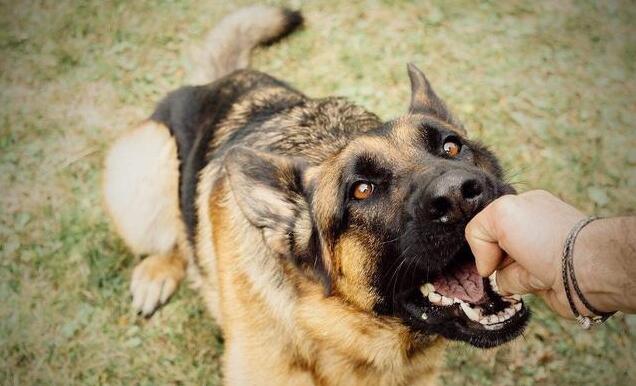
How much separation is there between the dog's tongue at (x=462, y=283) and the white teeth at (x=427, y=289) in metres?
0.02

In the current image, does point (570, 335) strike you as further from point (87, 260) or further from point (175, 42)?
point (175, 42)

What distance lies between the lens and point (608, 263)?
1731mm

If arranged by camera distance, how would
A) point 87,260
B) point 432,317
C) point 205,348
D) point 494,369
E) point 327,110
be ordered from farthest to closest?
point 87,260
point 205,348
point 494,369
point 327,110
point 432,317

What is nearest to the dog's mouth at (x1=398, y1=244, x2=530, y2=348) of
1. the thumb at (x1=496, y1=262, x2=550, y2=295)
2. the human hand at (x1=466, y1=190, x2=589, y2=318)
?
the thumb at (x1=496, y1=262, x2=550, y2=295)

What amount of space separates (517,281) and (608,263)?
1.60 ft

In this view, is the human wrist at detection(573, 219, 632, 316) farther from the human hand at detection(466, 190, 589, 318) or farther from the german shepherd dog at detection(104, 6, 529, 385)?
the german shepherd dog at detection(104, 6, 529, 385)

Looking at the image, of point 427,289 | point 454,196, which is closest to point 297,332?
point 427,289

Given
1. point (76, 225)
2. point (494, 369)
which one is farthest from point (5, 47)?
point (494, 369)

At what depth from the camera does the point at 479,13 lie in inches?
267

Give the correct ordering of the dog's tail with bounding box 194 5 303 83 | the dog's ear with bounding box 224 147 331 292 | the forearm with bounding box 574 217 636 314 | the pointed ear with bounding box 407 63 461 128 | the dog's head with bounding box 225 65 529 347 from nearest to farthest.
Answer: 1. the forearm with bounding box 574 217 636 314
2. the dog's head with bounding box 225 65 529 347
3. the dog's ear with bounding box 224 147 331 292
4. the pointed ear with bounding box 407 63 461 128
5. the dog's tail with bounding box 194 5 303 83

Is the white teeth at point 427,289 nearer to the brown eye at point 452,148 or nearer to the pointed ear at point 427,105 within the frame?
the brown eye at point 452,148

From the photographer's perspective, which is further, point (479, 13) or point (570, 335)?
point (479, 13)

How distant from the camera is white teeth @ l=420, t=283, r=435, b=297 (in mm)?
2576

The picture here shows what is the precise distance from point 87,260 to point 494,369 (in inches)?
149
